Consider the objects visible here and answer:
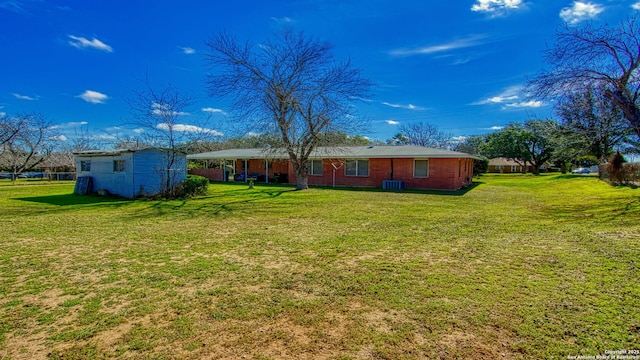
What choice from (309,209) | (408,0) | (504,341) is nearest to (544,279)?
(504,341)

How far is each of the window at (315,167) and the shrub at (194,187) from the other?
29.9ft

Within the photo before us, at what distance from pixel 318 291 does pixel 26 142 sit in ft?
101

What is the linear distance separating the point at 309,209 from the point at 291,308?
702 cm

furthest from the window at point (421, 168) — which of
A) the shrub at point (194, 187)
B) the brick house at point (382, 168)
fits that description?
the shrub at point (194, 187)

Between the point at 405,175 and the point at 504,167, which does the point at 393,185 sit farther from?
the point at 504,167

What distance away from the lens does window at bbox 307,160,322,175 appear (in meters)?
21.6

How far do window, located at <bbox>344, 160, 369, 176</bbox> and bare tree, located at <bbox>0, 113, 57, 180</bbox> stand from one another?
23048 millimetres

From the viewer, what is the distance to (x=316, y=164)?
21750mm

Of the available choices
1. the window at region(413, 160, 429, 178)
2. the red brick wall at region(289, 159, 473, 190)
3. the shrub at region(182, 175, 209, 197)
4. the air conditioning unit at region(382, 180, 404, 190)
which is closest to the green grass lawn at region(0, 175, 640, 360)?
the shrub at region(182, 175, 209, 197)

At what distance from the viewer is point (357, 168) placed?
2031 cm

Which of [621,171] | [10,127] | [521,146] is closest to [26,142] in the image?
[10,127]

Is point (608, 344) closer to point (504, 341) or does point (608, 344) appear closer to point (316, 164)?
point (504, 341)

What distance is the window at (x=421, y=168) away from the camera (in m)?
18.5

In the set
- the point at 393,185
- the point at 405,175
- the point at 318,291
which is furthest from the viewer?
the point at 405,175
